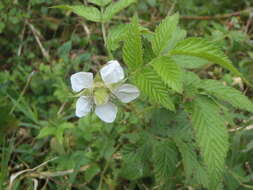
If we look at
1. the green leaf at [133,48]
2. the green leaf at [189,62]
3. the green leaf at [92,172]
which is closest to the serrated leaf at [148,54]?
the green leaf at [133,48]

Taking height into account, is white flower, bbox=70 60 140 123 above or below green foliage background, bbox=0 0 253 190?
above

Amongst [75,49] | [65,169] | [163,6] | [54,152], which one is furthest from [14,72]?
[163,6]

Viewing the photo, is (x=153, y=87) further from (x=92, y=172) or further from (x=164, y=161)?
(x=92, y=172)

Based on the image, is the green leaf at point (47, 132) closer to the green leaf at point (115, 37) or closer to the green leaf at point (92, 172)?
the green leaf at point (92, 172)

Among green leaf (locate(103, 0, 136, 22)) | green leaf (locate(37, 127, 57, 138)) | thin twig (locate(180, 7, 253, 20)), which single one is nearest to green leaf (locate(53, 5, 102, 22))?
green leaf (locate(103, 0, 136, 22))

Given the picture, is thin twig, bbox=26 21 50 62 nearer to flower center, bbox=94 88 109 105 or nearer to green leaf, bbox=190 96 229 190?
flower center, bbox=94 88 109 105

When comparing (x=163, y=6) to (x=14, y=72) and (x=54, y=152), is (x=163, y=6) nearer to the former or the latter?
(x=14, y=72)

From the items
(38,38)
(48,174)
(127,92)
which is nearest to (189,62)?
(127,92)
